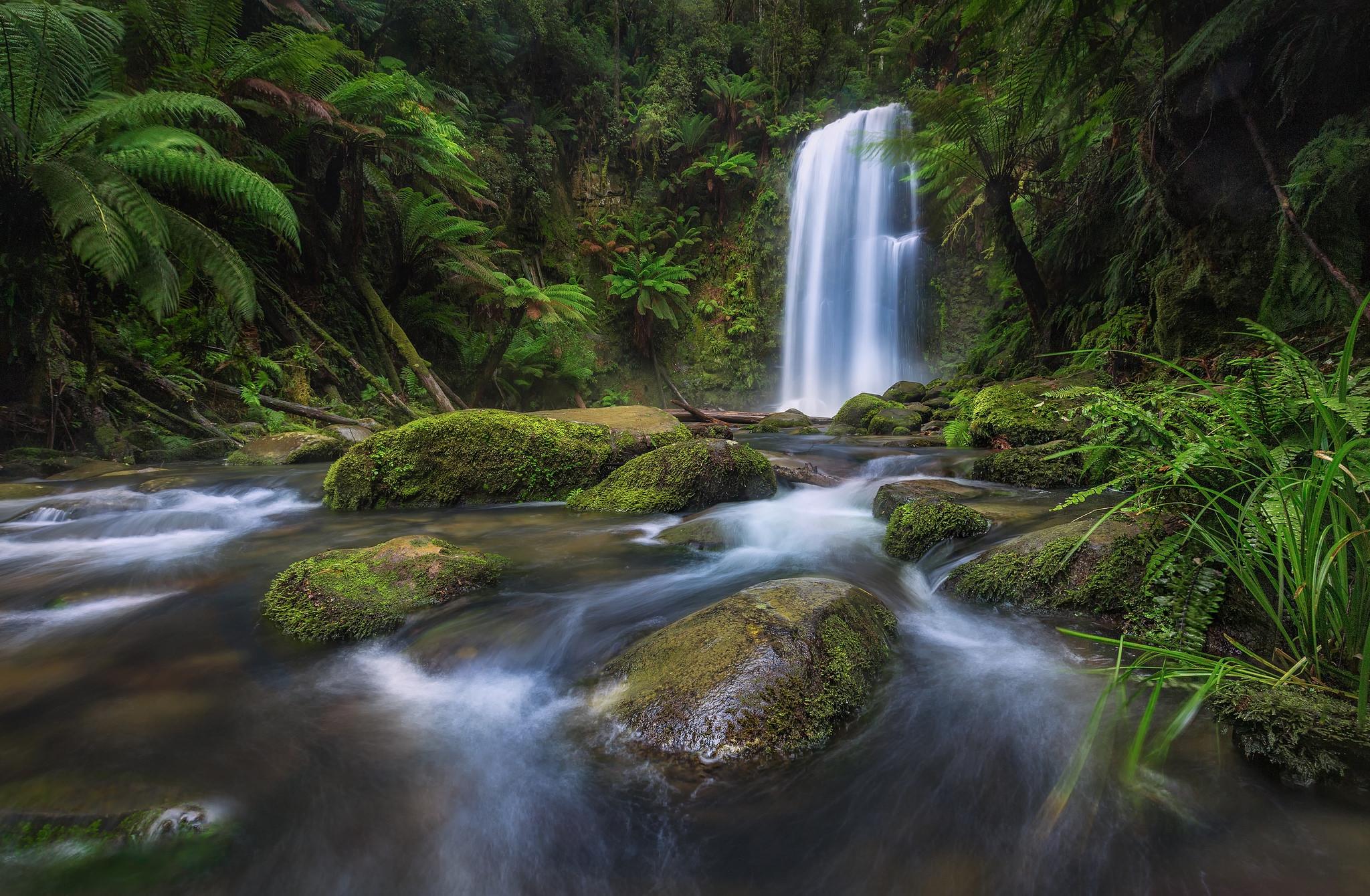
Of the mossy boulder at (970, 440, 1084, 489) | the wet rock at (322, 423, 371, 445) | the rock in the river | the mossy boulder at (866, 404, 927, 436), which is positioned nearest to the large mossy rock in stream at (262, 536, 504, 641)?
the mossy boulder at (970, 440, 1084, 489)

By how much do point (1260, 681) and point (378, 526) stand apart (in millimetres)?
4562

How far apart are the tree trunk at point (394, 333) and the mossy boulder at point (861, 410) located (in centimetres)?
686

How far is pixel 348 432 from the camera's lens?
24.7 ft

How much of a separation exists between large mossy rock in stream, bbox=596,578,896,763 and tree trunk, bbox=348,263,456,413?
8.68 m

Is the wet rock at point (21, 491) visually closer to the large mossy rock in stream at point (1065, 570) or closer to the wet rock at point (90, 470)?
the wet rock at point (90, 470)

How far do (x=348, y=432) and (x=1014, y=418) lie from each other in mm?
7986

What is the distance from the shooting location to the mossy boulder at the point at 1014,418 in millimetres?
5668

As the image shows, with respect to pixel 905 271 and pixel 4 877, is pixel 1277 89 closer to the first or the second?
pixel 4 877

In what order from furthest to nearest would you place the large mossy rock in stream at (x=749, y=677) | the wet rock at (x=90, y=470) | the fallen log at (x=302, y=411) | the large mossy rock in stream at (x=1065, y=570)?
the fallen log at (x=302, y=411) < the wet rock at (x=90, y=470) < the large mossy rock in stream at (x=1065, y=570) < the large mossy rock in stream at (x=749, y=677)

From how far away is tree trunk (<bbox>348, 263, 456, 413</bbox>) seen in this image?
9797 mm

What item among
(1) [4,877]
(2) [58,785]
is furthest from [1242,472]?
(2) [58,785]

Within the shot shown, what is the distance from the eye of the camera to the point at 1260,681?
1.48 metres

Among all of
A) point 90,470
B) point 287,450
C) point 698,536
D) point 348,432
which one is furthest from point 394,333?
point 698,536

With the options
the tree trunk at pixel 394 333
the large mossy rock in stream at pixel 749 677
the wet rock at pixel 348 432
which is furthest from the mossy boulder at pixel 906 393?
the large mossy rock in stream at pixel 749 677
